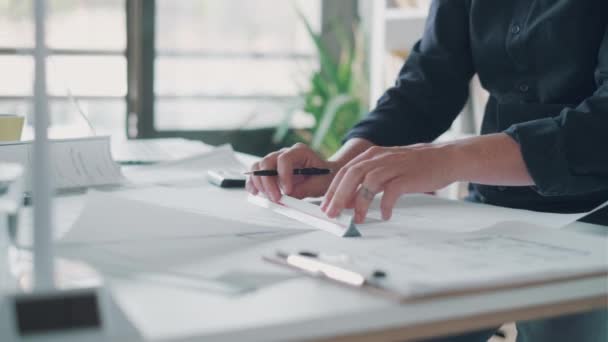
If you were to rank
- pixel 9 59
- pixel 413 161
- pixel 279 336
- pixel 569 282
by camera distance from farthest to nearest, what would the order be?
1. pixel 9 59
2. pixel 413 161
3. pixel 569 282
4. pixel 279 336

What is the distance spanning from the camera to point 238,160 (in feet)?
4.85

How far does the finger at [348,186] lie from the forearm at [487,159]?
0.37 feet

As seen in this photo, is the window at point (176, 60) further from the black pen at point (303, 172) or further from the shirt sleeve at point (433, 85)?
the black pen at point (303, 172)

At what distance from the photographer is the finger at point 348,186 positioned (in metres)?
0.87

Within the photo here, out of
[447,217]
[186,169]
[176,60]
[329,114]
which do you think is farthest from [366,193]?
[176,60]

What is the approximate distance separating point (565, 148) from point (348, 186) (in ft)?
0.92

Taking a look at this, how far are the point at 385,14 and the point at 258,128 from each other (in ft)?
4.30

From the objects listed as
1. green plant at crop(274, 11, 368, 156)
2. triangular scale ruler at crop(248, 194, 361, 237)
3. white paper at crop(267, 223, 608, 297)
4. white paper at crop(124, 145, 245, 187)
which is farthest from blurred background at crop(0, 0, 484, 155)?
white paper at crop(267, 223, 608, 297)

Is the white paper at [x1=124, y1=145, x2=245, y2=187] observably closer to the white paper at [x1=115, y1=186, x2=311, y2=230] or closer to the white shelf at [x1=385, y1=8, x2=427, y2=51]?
the white paper at [x1=115, y1=186, x2=311, y2=230]

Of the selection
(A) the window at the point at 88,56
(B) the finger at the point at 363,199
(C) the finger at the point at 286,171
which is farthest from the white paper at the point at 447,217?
(A) the window at the point at 88,56

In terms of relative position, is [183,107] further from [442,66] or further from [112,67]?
[442,66]

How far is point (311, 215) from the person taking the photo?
0.91 m

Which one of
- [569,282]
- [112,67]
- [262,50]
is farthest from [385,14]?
[569,282]

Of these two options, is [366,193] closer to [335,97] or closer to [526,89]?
[526,89]
